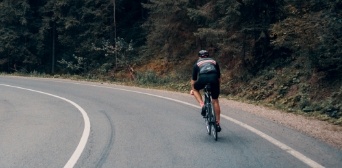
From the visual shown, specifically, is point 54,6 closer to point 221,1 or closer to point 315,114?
point 221,1

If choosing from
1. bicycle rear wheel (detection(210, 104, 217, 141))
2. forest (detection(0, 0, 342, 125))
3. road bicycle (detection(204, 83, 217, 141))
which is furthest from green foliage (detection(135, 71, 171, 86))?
bicycle rear wheel (detection(210, 104, 217, 141))

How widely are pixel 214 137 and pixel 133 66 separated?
83.3ft

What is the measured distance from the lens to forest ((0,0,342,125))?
16.2 metres

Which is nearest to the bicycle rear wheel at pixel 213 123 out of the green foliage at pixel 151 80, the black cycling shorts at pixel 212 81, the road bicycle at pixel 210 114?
the road bicycle at pixel 210 114

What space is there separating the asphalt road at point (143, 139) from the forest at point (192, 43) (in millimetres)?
3619

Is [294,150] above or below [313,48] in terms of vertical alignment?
below

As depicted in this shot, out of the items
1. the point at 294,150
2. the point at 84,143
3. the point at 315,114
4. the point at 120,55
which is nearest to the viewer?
the point at 294,150

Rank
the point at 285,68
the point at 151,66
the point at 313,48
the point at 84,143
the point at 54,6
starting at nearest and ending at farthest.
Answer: the point at 84,143 < the point at 313,48 < the point at 285,68 < the point at 151,66 < the point at 54,6

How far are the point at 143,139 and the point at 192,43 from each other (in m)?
18.8

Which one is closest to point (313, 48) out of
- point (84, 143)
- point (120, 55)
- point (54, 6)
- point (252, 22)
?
point (252, 22)

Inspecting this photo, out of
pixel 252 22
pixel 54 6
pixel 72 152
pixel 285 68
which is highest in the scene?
A: pixel 54 6

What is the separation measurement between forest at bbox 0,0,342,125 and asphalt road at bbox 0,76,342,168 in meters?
3.62


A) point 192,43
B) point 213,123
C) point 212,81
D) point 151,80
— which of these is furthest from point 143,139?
point 192,43

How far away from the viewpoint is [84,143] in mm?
9992
